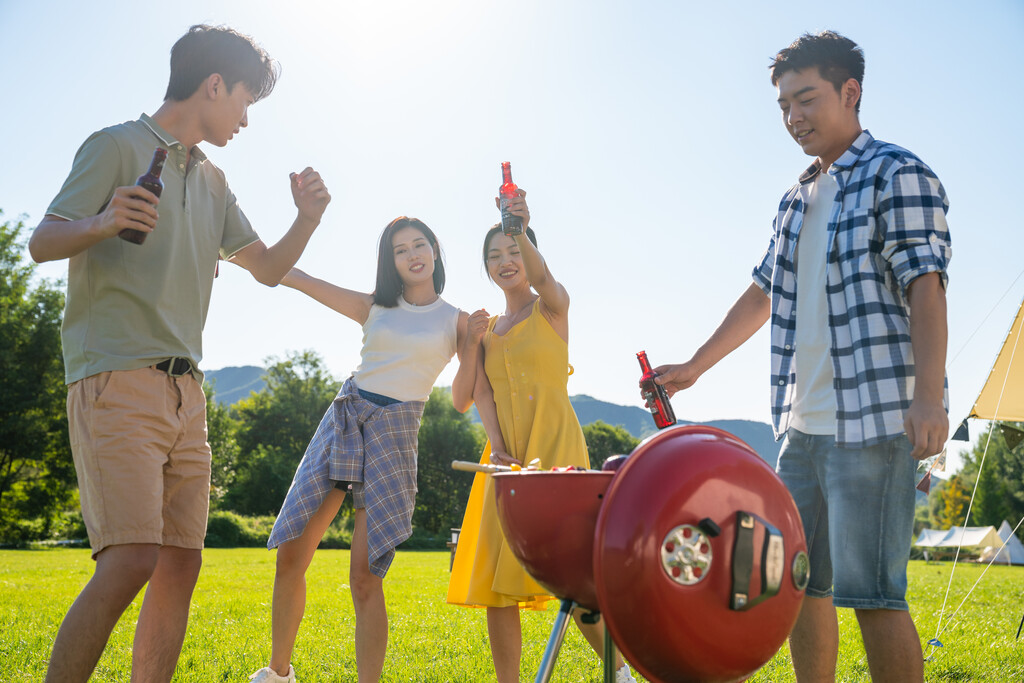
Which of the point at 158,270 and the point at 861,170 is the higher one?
the point at 861,170

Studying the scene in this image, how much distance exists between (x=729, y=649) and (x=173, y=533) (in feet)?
6.87

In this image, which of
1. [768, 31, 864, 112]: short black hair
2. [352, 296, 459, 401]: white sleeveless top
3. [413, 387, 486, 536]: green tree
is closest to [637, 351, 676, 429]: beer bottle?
[768, 31, 864, 112]: short black hair

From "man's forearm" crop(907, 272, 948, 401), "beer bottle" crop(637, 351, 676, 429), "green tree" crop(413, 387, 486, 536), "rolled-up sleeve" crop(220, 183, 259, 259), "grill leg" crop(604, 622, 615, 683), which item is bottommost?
"green tree" crop(413, 387, 486, 536)

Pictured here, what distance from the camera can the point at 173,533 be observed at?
9.41ft

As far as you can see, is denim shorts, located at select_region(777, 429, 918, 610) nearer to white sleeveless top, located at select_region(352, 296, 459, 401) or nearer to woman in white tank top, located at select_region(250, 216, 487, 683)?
woman in white tank top, located at select_region(250, 216, 487, 683)

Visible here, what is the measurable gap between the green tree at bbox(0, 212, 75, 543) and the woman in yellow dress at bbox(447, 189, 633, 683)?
101 ft

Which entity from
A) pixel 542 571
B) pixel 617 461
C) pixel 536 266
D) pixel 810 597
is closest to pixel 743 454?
pixel 617 461

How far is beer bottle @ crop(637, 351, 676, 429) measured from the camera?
2721 mm

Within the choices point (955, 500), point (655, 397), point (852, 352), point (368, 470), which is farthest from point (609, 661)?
point (955, 500)

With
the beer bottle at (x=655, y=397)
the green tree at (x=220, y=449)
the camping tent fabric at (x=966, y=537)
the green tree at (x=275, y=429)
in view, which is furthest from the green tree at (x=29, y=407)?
the camping tent fabric at (x=966, y=537)

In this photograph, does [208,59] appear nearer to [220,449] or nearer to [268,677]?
[268,677]

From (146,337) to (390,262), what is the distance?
1833mm

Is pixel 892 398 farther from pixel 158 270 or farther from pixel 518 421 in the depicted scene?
pixel 158 270

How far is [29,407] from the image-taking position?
30031mm
